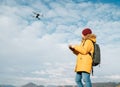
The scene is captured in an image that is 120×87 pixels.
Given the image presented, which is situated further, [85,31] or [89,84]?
[85,31]

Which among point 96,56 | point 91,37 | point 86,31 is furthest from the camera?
point 86,31

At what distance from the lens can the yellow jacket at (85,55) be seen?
12693 millimetres

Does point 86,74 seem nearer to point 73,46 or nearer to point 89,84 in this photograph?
point 89,84

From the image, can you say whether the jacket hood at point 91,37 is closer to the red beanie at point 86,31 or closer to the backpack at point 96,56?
the red beanie at point 86,31

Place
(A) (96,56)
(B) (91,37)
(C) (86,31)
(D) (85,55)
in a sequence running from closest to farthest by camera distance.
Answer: (A) (96,56) → (D) (85,55) → (B) (91,37) → (C) (86,31)

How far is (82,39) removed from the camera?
13469 mm

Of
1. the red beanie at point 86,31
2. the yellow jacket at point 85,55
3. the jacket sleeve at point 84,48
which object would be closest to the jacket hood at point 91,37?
the yellow jacket at point 85,55

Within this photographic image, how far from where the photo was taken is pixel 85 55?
12.9 m

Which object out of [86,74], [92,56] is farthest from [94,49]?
[86,74]

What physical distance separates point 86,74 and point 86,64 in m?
0.45

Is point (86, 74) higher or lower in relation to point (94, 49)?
lower

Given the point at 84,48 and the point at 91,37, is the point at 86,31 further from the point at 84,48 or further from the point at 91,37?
the point at 84,48

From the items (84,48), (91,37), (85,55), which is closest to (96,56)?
(85,55)

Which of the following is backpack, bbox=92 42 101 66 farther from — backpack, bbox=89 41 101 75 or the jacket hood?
the jacket hood
